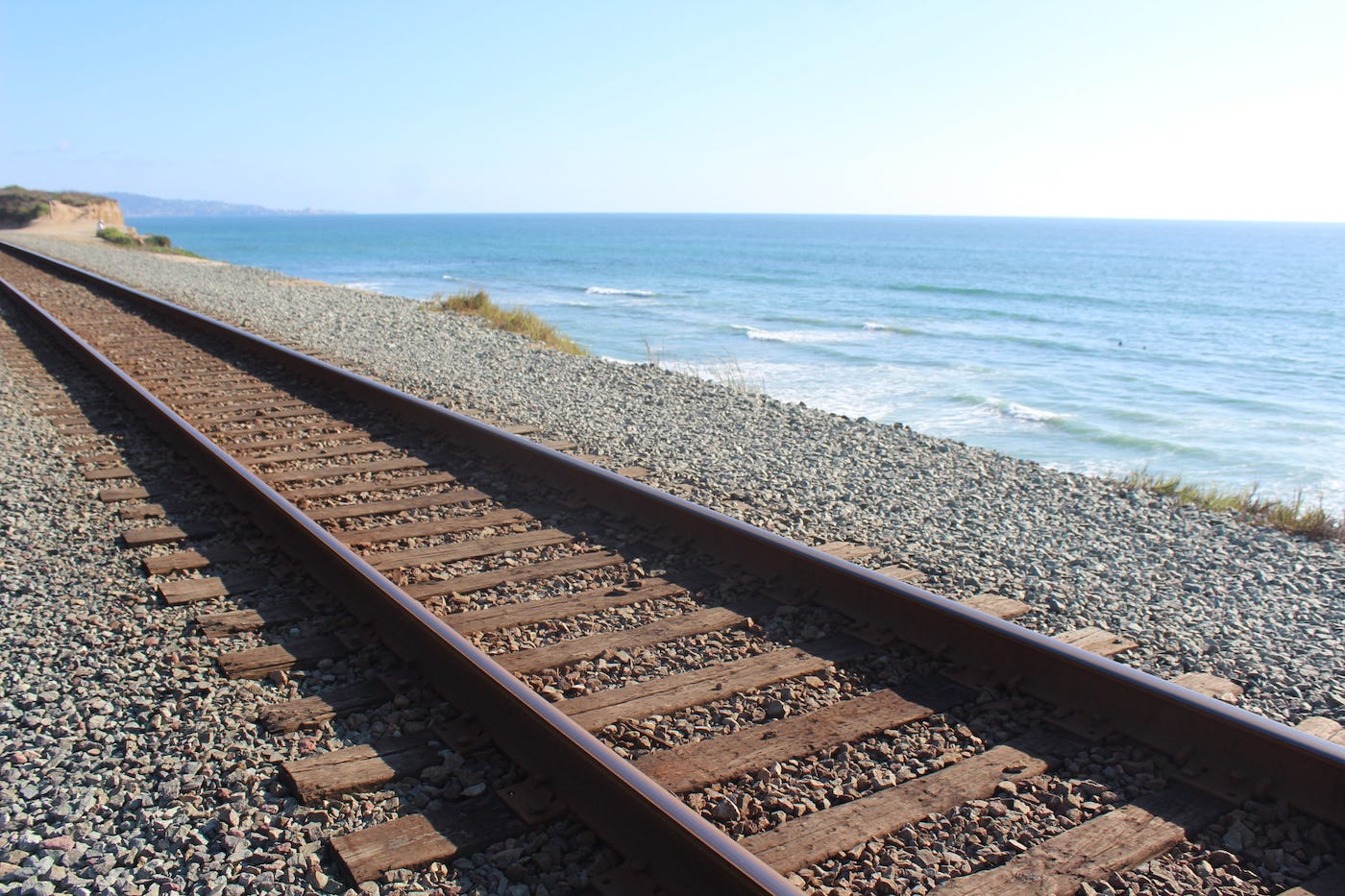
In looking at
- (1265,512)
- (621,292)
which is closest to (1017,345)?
(621,292)

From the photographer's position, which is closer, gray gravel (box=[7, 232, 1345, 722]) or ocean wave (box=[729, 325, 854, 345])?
gray gravel (box=[7, 232, 1345, 722])

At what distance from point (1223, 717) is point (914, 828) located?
3.16 ft

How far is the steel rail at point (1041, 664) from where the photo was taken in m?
2.63

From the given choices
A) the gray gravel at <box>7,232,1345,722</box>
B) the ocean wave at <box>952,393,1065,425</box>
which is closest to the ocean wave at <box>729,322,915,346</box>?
the ocean wave at <box>952,393,1065,425</box>

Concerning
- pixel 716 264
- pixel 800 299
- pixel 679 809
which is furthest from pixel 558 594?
pixel 716 264

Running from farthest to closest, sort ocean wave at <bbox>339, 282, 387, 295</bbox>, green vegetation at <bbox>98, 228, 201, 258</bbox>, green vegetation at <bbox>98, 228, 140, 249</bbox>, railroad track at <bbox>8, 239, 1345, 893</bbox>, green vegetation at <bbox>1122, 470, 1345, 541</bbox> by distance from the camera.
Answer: green vegetation at <bbox>98, 228, 140, 249</bbox> → green vegetation at <bbox>98, 228, 201, 258</bbox> → ocean wave at <bbox>339, 282, 387, 295</bbox> → green vegetation at <bbox>1122, 470, 1345, 541</bbox> → railroad track at <bbox>8, 239, 1345, 893</bbox>

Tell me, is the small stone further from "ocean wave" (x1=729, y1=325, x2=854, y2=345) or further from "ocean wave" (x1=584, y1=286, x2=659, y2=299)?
"ocean wave" (x1=584, y1=286, x2=659, y2=299)

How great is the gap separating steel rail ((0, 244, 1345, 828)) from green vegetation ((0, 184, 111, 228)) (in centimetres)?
6470

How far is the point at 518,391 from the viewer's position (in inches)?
365

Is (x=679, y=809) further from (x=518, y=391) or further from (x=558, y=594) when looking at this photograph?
(x=518, y=391)

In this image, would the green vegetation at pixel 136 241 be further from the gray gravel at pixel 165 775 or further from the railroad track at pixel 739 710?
the gray gravel at pixel 165 775

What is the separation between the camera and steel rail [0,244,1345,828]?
8.64 ft

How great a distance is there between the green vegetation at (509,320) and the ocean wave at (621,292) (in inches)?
835

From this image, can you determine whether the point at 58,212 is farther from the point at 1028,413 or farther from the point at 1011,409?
the point at 1028,413
